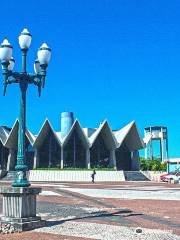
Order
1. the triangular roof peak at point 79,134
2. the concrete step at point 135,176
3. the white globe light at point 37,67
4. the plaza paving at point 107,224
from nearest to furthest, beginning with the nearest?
the plaza paving at point 107,224
the white globe light at point 37,67
the concrete step at point 135,176
the triangular roof peak at point 79,134

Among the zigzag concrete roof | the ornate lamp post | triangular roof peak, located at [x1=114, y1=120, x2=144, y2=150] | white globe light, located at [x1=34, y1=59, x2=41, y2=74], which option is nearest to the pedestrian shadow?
the ornate lamp post

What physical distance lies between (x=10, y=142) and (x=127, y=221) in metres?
51.7

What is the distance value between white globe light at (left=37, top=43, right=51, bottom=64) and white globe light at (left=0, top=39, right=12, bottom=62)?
784mm

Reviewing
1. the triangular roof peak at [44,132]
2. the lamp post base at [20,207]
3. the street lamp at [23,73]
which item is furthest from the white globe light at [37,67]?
the triangular roof peak at [44,132]

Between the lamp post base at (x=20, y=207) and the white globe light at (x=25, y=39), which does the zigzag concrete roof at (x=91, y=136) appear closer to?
the white globe light at (x=25, y=39)

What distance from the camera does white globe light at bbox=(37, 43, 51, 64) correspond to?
11259mm

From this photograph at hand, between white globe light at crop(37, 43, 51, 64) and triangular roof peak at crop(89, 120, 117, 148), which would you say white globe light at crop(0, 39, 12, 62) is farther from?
triangular roof peak at crop(89, 120, 117, 148)

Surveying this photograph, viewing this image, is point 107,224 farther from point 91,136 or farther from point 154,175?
point 91,136

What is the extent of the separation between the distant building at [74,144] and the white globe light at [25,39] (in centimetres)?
4637

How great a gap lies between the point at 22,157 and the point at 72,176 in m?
41.8

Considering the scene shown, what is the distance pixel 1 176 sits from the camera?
54188 millimetres

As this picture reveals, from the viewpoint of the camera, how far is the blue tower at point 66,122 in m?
61.9

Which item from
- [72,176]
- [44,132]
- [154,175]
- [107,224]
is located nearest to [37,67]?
[107,224]

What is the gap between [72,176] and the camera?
5209cm
